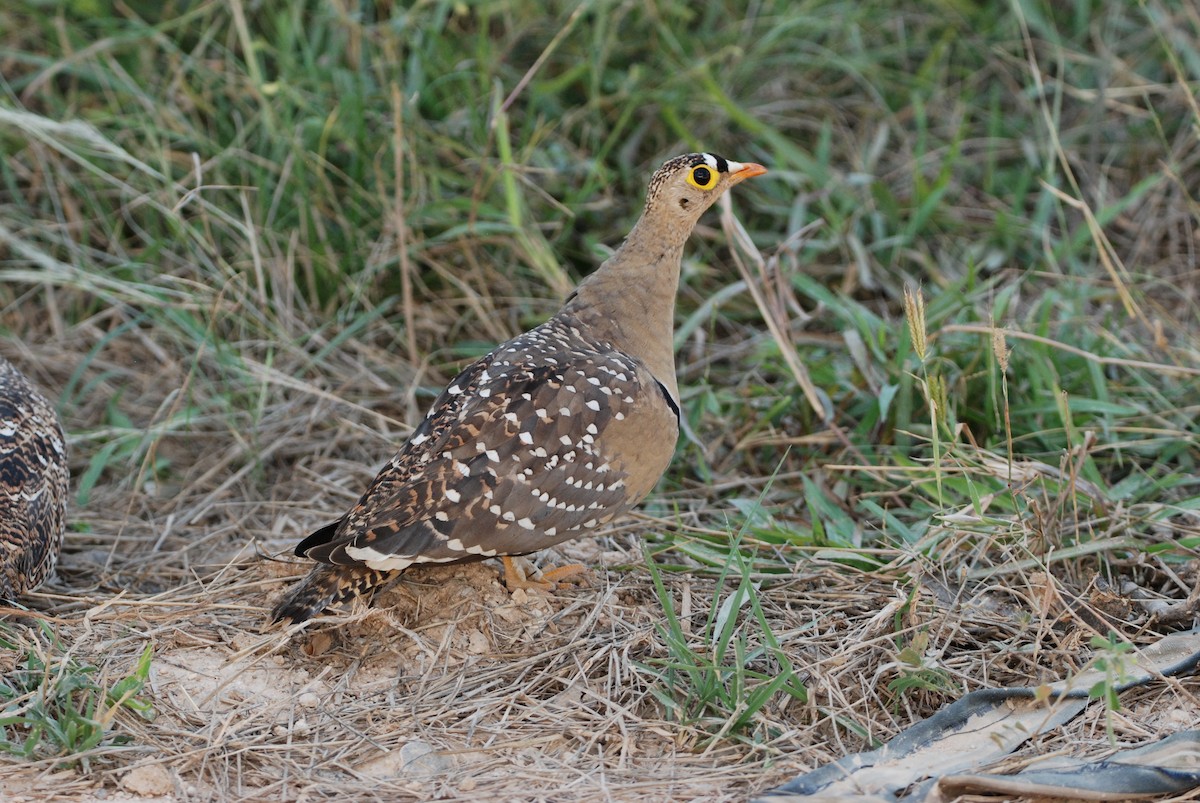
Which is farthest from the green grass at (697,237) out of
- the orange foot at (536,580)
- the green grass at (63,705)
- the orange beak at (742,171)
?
the green grass at (63,705)

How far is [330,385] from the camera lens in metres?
5.03

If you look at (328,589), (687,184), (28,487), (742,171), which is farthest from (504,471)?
(28,487)

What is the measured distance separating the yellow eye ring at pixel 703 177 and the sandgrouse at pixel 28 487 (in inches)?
85.2

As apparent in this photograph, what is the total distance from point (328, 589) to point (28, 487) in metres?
1.05

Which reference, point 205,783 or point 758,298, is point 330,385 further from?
point 205,783

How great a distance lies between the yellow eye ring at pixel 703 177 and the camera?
411 cm

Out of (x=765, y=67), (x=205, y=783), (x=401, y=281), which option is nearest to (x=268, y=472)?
(x=401, y=281)

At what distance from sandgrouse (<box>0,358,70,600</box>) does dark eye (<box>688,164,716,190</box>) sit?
2164mm

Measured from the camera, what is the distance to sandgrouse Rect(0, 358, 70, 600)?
3613mm

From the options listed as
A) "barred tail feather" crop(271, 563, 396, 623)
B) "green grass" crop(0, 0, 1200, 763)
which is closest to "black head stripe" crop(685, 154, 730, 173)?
"green grass" crop(0, 0, 1200, 763)

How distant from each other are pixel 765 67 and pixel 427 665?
3.66 m

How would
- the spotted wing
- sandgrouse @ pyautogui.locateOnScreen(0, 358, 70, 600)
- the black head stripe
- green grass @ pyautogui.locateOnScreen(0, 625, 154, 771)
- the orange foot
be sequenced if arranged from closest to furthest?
1. green grass @ pyautogui.locateOnScreen(0, 625, 154, 771)
2. the spotted wing
3. sandgrouse @ pyautogui.locateOnScreen(0, 358, 70, 600)
4. the orange foot
5. the black head stripe

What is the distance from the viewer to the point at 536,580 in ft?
12.4

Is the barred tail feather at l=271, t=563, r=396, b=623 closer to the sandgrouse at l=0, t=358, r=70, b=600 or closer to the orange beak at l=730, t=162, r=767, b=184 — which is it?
the sandgrouse at l=0, t=358, r=70, b=600
